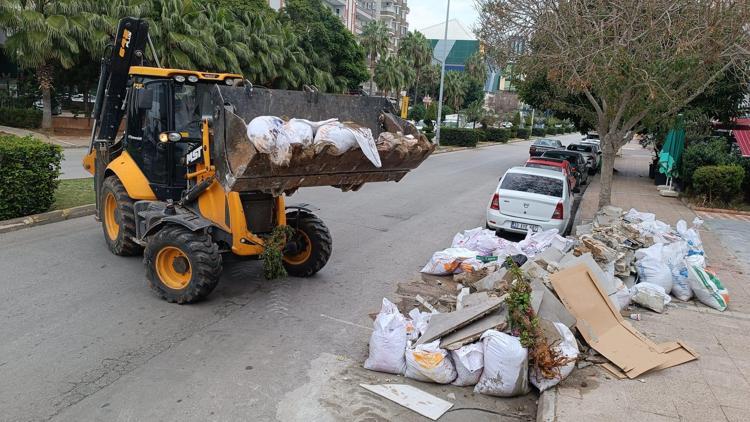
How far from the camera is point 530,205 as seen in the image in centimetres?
1097

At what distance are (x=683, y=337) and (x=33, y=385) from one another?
6.42 metres

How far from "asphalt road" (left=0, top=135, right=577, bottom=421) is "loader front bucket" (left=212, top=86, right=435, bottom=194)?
1.54 meters

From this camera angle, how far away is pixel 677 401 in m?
4.73

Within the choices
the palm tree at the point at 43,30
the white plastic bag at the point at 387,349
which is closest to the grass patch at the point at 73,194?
the white plastic bag at the point at 387,349

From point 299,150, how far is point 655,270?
520 centimetres

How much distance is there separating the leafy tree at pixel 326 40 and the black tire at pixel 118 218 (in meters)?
30.7

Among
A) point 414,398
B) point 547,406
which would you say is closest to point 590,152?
point 547,406

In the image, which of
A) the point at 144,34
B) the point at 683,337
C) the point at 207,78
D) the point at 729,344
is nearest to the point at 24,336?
the point at 207,78

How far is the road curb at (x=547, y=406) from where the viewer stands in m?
4.45

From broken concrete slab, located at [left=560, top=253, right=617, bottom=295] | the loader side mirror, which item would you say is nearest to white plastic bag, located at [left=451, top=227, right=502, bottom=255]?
broken concrete slab, located at [left=560, top=253, right=617, bottom=295]

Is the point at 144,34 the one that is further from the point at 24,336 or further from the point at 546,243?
the point at 546,243

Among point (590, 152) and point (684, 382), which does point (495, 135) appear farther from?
point (684, 382)

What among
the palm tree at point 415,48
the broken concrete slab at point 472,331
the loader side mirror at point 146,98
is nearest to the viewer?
the broken concrete slab at point 472,331

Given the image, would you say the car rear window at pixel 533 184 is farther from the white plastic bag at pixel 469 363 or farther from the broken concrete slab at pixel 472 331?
the white plastic bag at pixel 469 363
